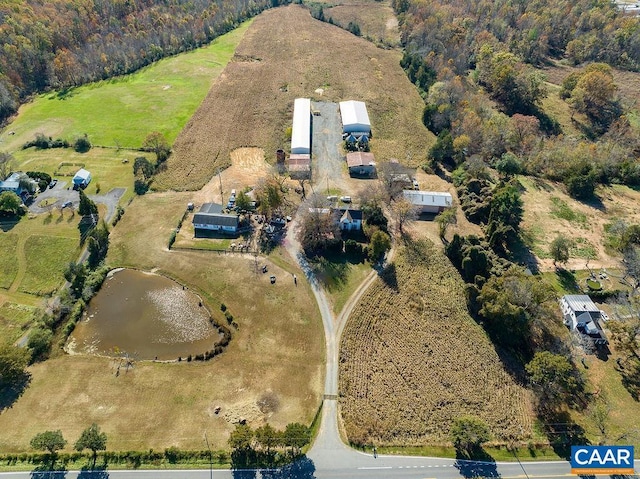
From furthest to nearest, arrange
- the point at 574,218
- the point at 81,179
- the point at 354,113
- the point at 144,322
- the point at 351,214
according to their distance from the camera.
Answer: the point at 354,113, the point at 81,179, the point at 574,218, the point at 351,214, the point at 144,322

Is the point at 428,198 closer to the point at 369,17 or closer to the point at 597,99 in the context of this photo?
the point at 597,99

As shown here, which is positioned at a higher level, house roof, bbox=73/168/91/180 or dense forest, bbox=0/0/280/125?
dense forest, bbox=0/0/280/125

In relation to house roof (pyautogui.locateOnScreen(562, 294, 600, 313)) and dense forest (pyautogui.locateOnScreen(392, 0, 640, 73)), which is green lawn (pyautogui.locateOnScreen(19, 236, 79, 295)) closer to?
house roof (pyautogui.locateOnScreen(562, 294, 600, 313))

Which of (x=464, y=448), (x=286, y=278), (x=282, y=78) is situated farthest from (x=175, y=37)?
(x=464, y=448)

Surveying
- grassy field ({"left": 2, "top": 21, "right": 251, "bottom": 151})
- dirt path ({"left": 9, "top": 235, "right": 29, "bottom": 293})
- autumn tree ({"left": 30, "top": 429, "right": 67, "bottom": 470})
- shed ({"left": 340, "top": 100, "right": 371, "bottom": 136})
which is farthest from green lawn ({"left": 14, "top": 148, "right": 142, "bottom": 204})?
autumn tree ({"left": 30, "top": 429, "right": 67, "bottom": 470})

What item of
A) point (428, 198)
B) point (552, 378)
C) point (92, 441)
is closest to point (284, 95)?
point (428, 198)

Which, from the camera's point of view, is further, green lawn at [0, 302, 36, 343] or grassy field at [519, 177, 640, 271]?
grassy field at [519, 177, 640, 271]
